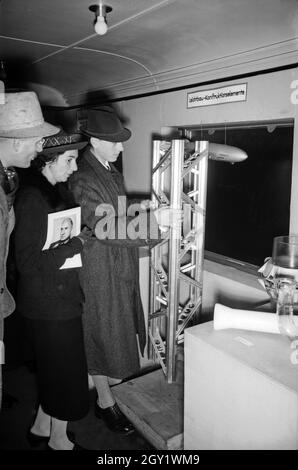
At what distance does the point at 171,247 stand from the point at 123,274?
44 centimetres

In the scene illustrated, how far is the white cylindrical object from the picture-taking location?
2.02m

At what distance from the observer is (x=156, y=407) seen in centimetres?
286

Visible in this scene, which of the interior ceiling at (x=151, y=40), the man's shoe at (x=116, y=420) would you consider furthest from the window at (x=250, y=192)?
the man's shoe at (x=116, y=420)

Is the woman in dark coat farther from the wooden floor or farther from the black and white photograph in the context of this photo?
the wooden floor

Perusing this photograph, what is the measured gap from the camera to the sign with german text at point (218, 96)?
2.91 metres

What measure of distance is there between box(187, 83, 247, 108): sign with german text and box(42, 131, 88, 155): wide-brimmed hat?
1289mm

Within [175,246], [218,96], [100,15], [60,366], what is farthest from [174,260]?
[100,15]

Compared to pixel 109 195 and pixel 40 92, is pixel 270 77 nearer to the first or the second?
pixel 109 195

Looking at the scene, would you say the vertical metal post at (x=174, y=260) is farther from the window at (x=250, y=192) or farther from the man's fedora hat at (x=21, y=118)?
the man's fedora hat at (x=21, y=118)

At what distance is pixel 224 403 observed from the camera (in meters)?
1.89

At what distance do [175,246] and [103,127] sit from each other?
96 cm

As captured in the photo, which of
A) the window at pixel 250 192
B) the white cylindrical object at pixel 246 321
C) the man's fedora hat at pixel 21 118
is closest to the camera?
the man's fedora hat at pixel 21 118

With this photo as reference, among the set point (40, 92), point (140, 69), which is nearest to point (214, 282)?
point (140, 69)

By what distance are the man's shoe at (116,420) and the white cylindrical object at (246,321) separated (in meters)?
1.23
